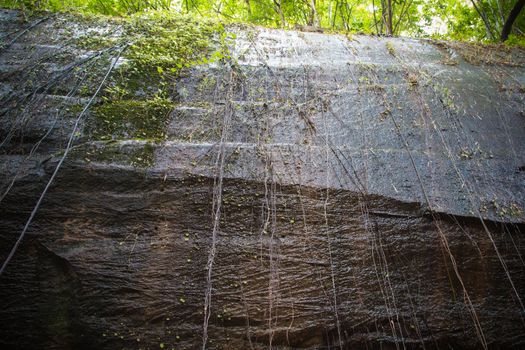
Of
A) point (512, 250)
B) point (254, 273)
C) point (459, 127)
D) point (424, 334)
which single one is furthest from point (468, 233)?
point (254, 273)

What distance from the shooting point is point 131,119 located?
111 inches

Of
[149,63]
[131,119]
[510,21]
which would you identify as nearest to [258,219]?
[131,119]

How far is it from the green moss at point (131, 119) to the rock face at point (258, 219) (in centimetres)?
6

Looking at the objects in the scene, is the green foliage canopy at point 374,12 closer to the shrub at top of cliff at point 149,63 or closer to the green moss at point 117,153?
the shrub at top of cliff at point 149,63

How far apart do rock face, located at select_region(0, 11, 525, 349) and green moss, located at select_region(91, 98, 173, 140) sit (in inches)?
2.3

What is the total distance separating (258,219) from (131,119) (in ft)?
4.76

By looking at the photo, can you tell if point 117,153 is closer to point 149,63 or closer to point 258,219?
point 149,63

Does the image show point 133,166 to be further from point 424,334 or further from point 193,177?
point 424,334

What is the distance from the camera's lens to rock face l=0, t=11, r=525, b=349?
2193 mm

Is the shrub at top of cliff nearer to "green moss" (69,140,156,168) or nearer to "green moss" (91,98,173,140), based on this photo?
"green moss" (91,98,173,140)

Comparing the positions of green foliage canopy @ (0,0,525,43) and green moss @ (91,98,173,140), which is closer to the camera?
green moss @ (91,98,173,140)

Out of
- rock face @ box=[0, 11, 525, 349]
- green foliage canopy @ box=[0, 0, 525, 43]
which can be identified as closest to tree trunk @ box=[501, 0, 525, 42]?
green foliage canopy @ box=[0, 0, 525, 43]

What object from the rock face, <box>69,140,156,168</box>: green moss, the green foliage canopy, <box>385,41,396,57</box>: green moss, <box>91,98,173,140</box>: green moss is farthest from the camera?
the green foliage canopy

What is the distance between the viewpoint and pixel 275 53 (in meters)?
3.63
